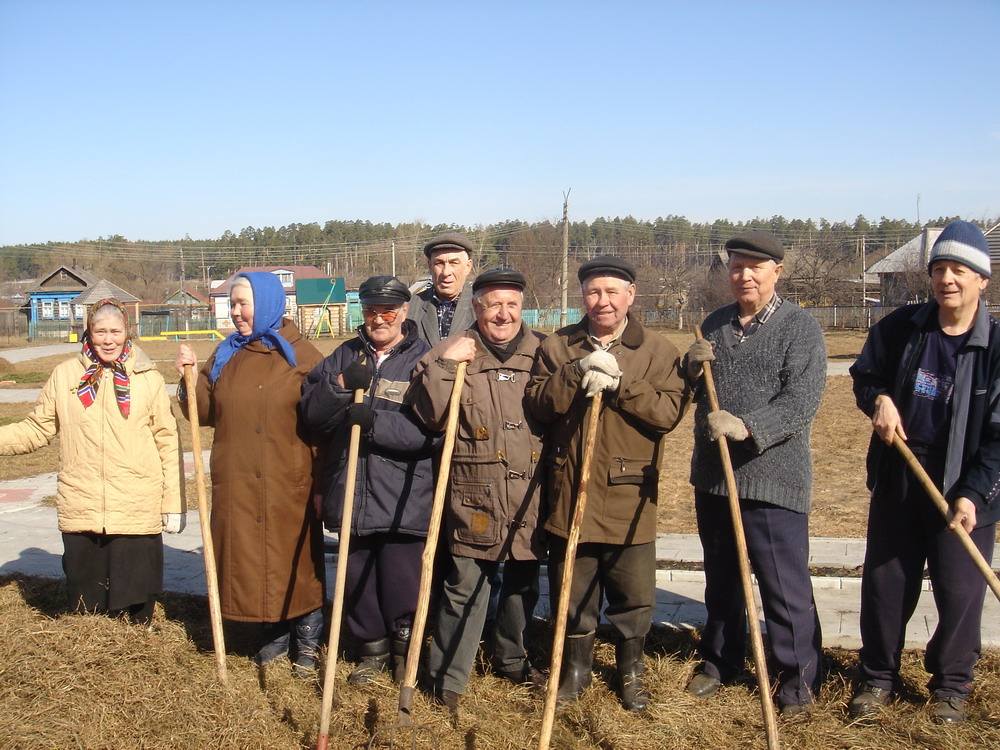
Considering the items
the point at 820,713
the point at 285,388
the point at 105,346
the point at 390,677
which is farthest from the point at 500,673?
the point at 105,346

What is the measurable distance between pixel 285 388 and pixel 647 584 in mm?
1847

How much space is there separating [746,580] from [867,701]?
2.86ft

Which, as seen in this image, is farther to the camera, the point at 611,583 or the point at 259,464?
the point at 259,464

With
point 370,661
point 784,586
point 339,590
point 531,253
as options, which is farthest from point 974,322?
point 531,253

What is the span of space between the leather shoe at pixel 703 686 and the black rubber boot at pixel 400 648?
127 cm

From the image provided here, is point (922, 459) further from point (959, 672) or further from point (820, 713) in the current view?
point (820, 713)

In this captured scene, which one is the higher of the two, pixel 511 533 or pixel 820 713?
pixel 511 533

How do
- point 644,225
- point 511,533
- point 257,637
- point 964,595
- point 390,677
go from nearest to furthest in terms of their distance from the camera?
point 964,595
point 511,533
point 390,677
point 257,637
point 644,225

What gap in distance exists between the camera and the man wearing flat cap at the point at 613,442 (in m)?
3.57

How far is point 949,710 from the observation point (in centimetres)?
354

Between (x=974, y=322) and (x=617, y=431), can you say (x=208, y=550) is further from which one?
(x=974, y=322)

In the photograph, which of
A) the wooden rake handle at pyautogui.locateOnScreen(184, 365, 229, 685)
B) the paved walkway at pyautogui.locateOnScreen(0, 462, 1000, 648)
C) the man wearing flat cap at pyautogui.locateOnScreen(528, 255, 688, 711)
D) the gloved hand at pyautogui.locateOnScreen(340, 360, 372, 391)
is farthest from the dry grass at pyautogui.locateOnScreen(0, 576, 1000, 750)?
the gloved hand at pyautogui.locateOnScreen(340, 360, 372, 391)

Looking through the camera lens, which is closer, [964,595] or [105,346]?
[964,595]

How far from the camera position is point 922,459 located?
3.59 meters
